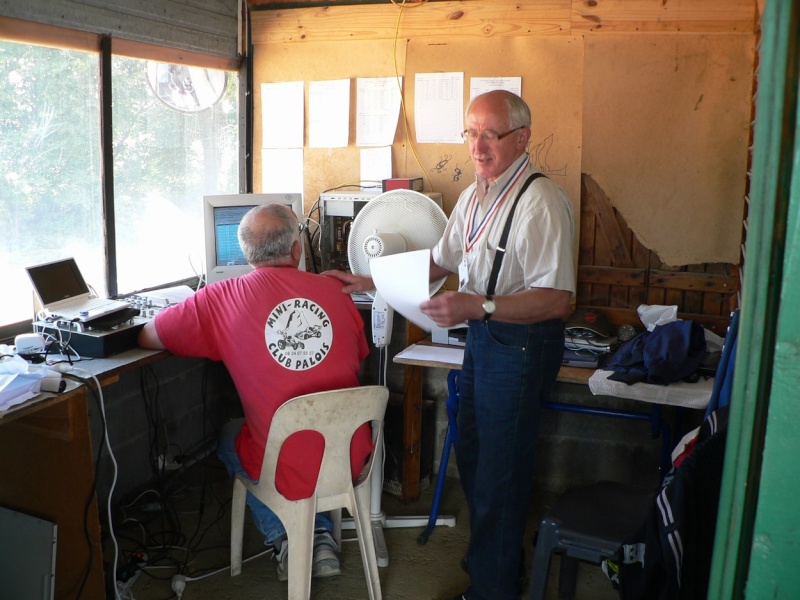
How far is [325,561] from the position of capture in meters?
2.70

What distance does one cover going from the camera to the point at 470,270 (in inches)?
90.7

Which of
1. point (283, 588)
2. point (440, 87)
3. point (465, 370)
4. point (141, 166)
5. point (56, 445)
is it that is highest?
point (440, 87)

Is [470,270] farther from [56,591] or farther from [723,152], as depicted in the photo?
[56,591]

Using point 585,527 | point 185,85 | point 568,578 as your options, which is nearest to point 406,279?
point 585,527

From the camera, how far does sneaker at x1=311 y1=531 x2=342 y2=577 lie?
8.83ft

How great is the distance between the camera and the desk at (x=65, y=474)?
2.13m

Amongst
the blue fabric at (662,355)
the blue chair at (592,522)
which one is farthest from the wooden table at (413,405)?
the blue chair at (592,522)

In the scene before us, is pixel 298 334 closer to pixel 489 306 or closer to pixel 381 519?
pixel 489 306

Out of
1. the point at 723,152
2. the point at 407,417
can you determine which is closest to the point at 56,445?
the point at 407,417

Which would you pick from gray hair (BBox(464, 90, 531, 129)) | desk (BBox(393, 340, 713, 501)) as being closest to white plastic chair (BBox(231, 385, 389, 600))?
desk (BBox(393, 340, 713, 501))

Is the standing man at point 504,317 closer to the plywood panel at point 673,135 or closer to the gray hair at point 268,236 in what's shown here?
the gray hair at point 268,236

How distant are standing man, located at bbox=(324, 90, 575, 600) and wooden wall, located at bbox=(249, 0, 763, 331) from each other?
947 millimetres

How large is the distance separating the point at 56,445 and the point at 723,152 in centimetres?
265

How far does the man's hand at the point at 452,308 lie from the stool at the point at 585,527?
0.61 metres
